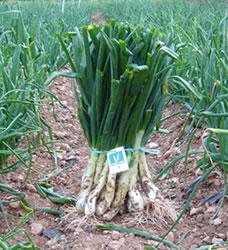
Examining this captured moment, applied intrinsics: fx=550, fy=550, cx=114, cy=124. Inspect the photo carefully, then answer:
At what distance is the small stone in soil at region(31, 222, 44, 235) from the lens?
64.9 inches

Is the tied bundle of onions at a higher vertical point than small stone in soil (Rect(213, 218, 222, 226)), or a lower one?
higher

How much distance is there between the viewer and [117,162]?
65.1 inches

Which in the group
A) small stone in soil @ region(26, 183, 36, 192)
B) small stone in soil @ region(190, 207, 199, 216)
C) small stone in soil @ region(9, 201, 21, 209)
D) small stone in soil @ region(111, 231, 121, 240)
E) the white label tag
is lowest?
small stone in soil @ region(190, 207, 199, 216)

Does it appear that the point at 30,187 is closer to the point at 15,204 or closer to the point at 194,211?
the point at 15,204

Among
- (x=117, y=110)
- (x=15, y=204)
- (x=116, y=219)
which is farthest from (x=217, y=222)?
(x=15, y=204)

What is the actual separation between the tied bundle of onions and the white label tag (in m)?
0.03

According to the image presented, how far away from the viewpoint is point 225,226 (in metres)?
1.64

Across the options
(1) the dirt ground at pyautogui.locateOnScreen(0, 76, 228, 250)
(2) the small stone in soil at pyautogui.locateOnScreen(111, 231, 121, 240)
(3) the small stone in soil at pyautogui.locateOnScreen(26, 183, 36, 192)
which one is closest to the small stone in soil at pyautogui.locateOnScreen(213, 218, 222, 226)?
(1) the dirt ground at pyautogui.locateOnScreen(0, 76, 228, 250)

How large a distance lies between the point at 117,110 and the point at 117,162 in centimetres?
16

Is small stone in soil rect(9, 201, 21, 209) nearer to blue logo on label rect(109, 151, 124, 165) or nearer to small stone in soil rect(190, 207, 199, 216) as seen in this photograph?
blue logo on label rect(109, 151, 124, 165)

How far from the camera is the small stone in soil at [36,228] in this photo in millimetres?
1648

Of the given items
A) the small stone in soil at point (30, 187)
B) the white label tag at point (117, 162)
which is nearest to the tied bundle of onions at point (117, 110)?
the white label tag at point (117, 162)

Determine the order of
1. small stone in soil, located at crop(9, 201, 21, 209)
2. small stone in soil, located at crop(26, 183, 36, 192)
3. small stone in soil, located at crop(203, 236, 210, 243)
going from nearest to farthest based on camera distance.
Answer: small stone in soil, located at crop(203, 236, 210, 243), small stone in soil, located at crop(9, 201, 21, 209), small stone in soil, located at crop(26, 183, 36, 192)

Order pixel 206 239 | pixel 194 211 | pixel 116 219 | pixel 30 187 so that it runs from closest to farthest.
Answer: pixel 206 239
pixel 116 219
pixel 194 211
pixel 30 187
